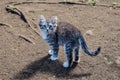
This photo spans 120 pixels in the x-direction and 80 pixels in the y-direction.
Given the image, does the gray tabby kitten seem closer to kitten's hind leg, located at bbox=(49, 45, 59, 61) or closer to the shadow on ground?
kitten's hind leg, located at bbox=(49, 45, 59, 61)

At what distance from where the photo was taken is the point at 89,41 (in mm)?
8297

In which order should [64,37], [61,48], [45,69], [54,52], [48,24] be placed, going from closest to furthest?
1. [48,24]
2. [64,37]
3. [45,69]
4. [54,52]
5. [61,48]

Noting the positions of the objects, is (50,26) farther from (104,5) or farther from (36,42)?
(104,5)

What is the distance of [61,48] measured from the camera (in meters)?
7.92

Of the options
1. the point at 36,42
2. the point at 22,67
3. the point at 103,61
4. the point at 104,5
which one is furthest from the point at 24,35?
the point at 104,5

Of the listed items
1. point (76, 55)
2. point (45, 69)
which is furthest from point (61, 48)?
point (45, 69)

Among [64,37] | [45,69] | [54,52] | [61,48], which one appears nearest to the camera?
[64,37]

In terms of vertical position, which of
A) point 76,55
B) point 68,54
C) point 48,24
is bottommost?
point 76,55

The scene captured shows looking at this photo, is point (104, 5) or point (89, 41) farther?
point (104, 5)

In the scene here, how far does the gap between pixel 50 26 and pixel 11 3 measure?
410 centimetres

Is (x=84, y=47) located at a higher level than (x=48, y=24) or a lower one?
lower

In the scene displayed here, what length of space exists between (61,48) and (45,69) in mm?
999

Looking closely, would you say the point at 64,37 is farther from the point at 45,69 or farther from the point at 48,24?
the point at 45,69

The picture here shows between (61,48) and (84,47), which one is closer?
(84,47)
